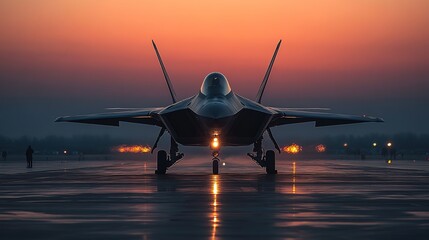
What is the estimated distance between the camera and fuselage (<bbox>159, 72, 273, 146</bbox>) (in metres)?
25.4

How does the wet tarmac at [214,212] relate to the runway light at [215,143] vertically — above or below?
below

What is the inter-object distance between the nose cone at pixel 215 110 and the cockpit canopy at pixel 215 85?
1327 millimetres

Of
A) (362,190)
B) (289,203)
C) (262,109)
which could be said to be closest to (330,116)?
(262,109)

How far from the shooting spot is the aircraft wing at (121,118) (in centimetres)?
2972

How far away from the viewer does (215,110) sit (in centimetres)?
2500

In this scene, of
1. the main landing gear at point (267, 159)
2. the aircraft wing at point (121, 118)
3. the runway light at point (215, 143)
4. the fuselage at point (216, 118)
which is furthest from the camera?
the aircraft wing at point (121, 118)

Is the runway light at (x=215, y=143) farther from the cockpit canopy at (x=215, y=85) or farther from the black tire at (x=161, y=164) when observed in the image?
the black tire at (x=161, y=164)

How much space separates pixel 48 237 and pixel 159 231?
1.26 meters

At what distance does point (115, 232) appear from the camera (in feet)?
31.9

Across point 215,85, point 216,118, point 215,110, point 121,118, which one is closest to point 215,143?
point 215,85

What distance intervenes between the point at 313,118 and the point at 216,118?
6516 mm

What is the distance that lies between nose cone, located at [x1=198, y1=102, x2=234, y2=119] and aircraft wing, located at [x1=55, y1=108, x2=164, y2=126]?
3683 millimetres

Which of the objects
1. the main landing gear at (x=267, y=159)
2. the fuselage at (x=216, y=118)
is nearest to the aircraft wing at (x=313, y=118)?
the main landing gear at (x=267, y=159)

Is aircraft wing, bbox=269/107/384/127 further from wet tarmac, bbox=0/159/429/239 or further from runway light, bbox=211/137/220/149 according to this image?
wet tarmac, bbox=0/159/429/239
